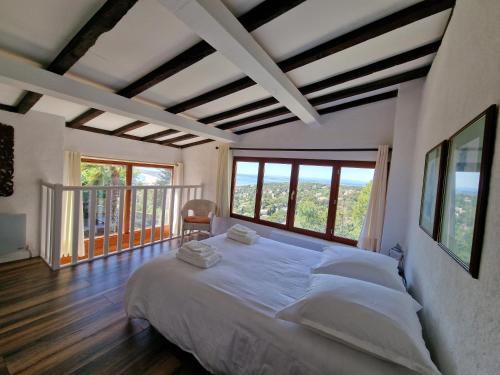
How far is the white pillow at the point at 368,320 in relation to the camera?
950 mm

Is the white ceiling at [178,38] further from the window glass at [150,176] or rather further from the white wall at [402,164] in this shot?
the window glass at [150,176]

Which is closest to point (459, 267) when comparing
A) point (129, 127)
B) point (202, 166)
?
point (129, 127)

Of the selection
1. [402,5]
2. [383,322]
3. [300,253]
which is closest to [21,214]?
[300,253]

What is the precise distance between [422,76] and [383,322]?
258 centimetres

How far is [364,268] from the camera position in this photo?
5.64 ft

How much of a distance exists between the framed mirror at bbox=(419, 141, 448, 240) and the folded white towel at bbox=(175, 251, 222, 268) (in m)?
1.53

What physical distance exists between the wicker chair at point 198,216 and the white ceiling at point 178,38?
2216 mm

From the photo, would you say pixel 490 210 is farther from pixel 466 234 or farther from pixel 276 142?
pixel 276 142

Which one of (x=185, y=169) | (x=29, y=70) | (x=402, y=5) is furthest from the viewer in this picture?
(x=185, y=169)

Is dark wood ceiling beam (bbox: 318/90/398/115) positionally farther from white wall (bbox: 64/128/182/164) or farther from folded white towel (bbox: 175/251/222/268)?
white wall (bbox: 64/128/182/164)

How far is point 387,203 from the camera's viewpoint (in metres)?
2.69

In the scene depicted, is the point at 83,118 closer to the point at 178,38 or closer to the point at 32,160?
the point at 32,160

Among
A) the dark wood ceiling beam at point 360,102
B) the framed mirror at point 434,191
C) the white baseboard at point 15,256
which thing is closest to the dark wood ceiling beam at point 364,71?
the dark wood ceiling beam at point 360,102

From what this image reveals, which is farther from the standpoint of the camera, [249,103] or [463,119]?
[249,103]
